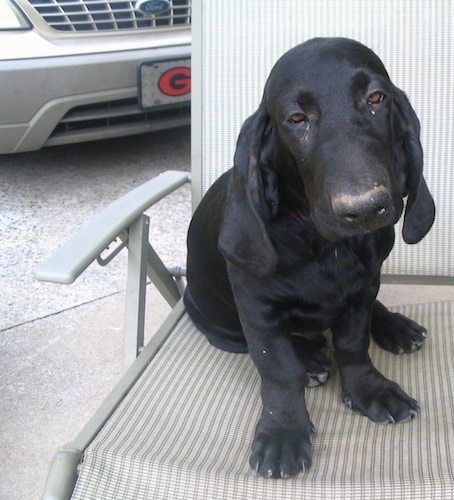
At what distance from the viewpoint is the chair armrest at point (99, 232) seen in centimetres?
171

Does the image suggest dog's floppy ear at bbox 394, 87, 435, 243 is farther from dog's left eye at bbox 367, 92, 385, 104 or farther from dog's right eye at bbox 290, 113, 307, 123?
dog's right eye at bbox 290, 113, 307, 123

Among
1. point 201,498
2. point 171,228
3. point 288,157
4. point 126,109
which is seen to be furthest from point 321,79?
point 126,109

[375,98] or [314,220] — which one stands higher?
[375,98]

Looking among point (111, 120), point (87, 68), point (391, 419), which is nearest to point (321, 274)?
point (391, 419)

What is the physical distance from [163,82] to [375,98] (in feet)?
8.63

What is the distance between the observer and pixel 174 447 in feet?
5.97

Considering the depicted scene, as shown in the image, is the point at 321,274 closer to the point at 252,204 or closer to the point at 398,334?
the point at 252,204

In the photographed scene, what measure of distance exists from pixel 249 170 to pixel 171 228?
A: 2178 mm

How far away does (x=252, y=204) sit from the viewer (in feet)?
5.65

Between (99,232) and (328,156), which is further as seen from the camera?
(99,232)

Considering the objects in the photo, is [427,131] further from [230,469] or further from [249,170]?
[230,469]

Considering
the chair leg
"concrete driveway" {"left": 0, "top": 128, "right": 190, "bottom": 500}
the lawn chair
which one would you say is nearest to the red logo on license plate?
"concrete driveway" {"left": 0, "top": 128, "right": 190, "bottom": 500}

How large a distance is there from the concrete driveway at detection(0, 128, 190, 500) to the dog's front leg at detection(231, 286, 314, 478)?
3.17 ft

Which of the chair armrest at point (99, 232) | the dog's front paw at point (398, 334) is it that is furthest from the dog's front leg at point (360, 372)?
the chair armrest at point (99, 232)
